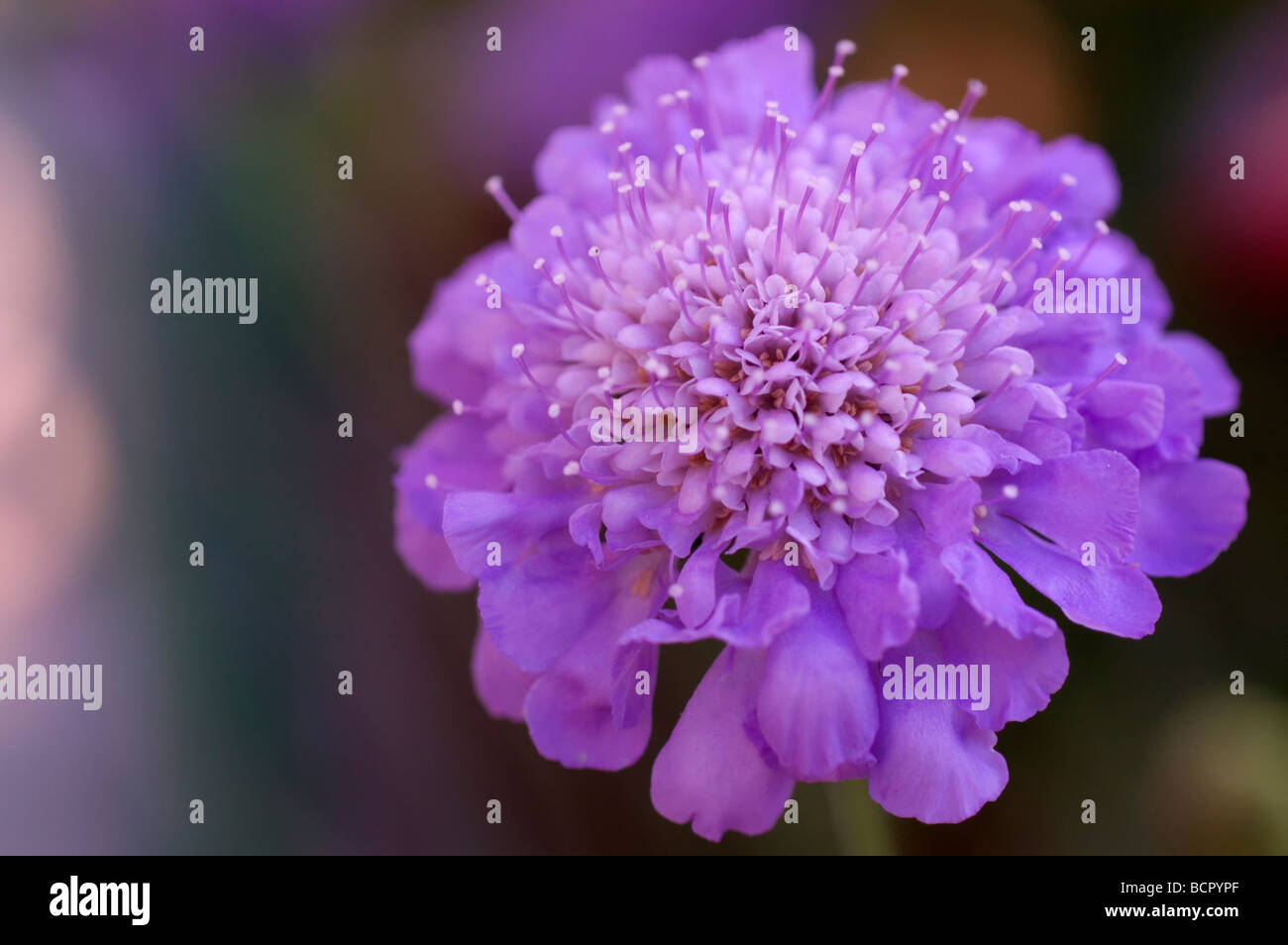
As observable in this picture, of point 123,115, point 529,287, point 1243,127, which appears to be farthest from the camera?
point 123,115

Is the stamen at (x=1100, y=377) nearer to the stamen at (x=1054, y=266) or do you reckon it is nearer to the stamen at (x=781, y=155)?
the stamen at (x=1054, y=266)

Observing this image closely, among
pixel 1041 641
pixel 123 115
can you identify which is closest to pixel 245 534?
pixel 123 115

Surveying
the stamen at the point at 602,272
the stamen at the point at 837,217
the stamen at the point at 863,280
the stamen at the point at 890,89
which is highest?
the stamen at the point at 890,89

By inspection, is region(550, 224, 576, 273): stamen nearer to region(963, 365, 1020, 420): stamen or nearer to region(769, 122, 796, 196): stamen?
region(769, 122, 796, 196): stamen

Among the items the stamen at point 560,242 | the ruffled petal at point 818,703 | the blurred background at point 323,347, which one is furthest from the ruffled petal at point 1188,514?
the stamen at point 560,242

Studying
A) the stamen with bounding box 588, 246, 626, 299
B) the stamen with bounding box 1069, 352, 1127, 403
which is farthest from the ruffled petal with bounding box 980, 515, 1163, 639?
the stamen with bounding box 588, 246, 626, 299
